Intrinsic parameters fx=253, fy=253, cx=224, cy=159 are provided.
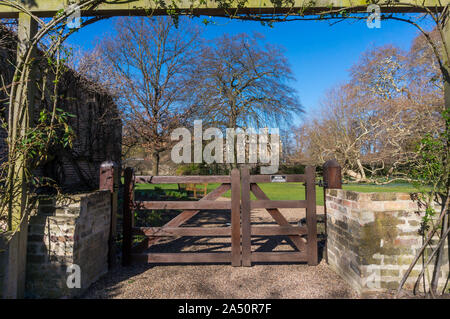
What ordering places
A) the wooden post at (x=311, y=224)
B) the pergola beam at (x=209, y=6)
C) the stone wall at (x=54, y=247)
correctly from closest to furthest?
the stone wall at (x=54, y=247) < the pergola beam at (x=209, y=6) < the wooden post at (x=311, y=224)

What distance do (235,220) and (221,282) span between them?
882 mm

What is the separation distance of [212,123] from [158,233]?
32.5ft

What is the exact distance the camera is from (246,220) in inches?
154

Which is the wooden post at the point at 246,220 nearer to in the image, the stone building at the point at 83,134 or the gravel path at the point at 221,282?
A: the gravel path at the point at 221,282

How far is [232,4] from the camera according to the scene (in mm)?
3131

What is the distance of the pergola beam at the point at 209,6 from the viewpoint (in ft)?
10.1

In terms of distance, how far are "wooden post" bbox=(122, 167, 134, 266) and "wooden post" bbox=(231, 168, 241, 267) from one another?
5.15 ft

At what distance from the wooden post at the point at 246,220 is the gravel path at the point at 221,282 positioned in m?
0.17

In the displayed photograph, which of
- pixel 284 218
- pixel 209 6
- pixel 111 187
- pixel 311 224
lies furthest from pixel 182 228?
pixel 209 6

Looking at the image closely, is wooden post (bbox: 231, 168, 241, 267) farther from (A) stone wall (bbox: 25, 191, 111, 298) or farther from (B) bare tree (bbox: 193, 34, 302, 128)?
(B) bare tree (bbox: 193, 34, 302, 128)

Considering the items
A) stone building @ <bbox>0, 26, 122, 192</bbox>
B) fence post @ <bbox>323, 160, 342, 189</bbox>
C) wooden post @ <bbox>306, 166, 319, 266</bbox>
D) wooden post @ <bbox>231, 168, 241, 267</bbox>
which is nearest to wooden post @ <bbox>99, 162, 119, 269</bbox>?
wooden post @ <bbox>231, 168, 241, 267</bbox>

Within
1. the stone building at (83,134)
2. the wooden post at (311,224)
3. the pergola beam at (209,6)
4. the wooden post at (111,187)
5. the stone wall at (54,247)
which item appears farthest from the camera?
the stone building at (83,134)

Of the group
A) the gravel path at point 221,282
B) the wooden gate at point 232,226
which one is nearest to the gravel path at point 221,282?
the gravel path at point 221,282
